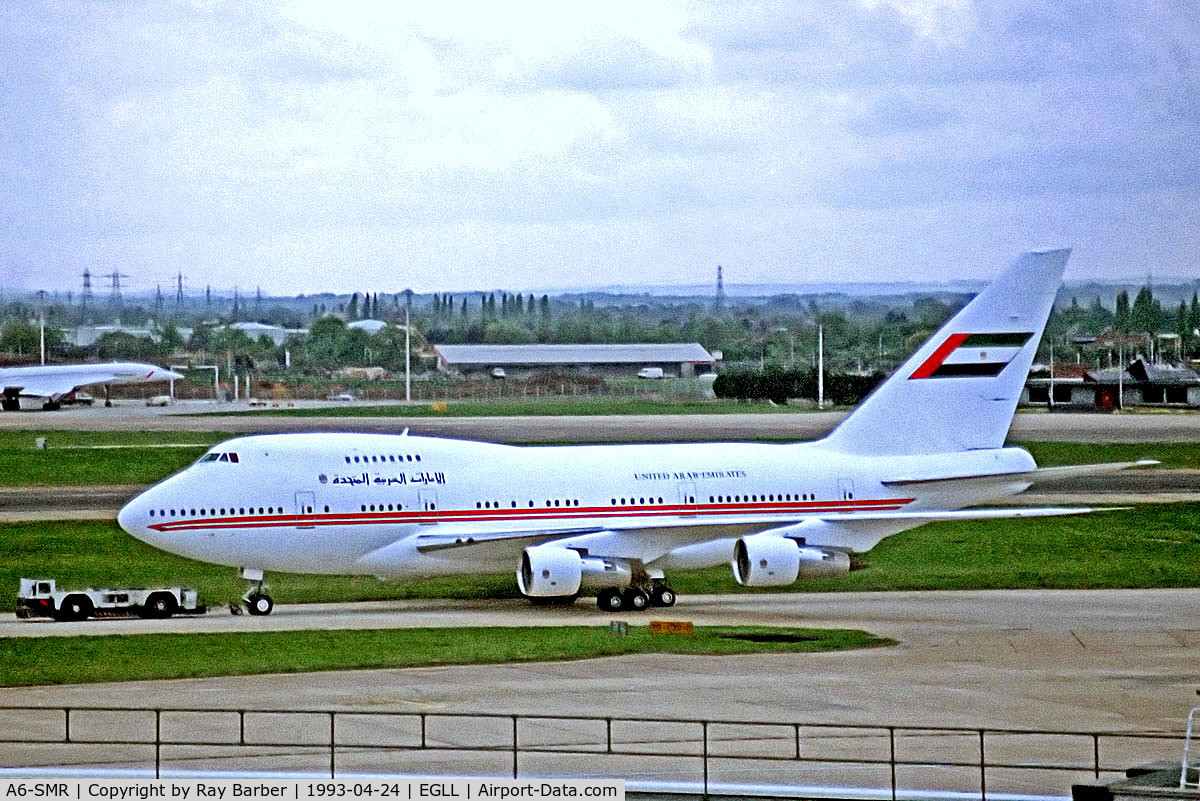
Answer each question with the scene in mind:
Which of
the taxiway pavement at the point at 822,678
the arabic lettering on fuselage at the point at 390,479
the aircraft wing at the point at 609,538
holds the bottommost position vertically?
the taxiway pavement at the point at 822,678

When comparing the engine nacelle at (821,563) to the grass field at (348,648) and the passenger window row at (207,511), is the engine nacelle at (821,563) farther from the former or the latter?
the passenger window row at (207,511)

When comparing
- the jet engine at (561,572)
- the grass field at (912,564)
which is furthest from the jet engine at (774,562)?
the grass field at (912,564)

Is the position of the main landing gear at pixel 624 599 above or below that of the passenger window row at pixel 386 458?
below

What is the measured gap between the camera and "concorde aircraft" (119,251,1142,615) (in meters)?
43.9

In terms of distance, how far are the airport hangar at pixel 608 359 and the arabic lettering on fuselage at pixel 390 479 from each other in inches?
2425

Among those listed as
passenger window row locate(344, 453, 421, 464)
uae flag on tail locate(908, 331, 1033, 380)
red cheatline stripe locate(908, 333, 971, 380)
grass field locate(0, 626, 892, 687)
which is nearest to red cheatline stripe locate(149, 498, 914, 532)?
passenger window row locate(344, 453, 421, 464)

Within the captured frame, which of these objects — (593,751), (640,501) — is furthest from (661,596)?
(593,751)

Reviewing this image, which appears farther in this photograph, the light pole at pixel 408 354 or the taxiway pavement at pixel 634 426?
the light pole at pixel 408 354

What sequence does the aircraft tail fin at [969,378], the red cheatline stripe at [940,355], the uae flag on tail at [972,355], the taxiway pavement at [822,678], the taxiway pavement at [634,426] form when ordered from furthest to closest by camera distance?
the taxiway pavement at [634,426] → the uae flag on tail at [972,355] → the red cheatline stripe at [940,355] → the aircraft tail fin at [969,378] → the taxiway pavement at [822,678]

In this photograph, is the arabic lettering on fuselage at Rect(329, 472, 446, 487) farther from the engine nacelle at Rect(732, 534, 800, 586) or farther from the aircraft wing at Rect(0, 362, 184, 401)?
the aircraft wing at Rect(0, 362, 184, 401)

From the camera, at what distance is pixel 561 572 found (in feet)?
143

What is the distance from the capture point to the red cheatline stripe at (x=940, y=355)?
49.5 m

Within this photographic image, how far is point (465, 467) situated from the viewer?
4550 cm

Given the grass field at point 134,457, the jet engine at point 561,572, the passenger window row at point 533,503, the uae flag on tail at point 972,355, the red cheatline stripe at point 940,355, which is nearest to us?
the jet engine at point 561,572
